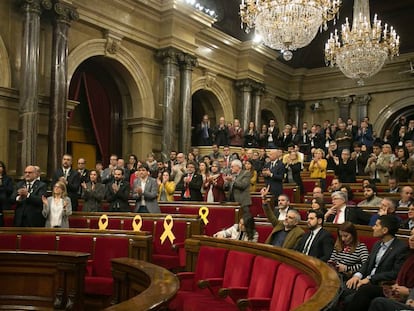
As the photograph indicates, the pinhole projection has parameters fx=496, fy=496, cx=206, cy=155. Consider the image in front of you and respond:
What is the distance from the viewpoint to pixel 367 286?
11.2ft

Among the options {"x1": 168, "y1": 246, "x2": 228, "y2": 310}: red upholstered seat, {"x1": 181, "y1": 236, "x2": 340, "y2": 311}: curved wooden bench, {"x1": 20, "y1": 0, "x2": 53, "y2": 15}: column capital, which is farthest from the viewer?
{"x1": 20, "y1": 0, "x2": 53, "y2": 15}: column capital

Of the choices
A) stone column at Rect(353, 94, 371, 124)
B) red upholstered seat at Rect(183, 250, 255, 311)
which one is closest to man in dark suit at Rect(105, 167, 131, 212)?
red upholstered seat at Rect(183, 250, 255, 311)

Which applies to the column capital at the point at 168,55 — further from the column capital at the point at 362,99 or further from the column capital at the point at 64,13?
the column capital at the point at 362,99

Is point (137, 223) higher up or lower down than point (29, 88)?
lower down

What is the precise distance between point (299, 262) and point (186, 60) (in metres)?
10.2

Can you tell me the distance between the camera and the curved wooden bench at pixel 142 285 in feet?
7.34

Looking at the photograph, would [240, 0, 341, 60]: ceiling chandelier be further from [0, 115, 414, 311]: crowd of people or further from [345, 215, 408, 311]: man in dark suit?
[345, 215, 408, 311]: man in dark suit

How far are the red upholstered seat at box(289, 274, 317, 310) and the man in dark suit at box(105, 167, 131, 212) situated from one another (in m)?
4.35

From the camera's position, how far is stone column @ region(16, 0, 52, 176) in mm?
9000

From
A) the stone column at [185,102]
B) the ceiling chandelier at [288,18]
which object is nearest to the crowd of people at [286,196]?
the stone column at [185,102]

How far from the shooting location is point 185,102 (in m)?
12.8

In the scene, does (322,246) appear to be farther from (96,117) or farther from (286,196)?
(96,117)

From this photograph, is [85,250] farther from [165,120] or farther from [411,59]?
[411,59]

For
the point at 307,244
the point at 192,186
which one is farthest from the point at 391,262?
the point at 192,186
